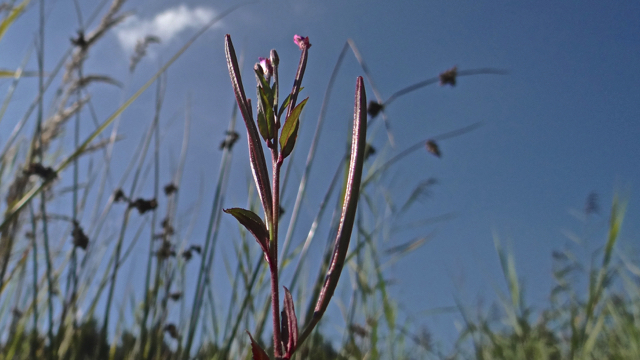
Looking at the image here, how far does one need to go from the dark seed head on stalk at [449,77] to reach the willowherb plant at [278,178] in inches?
34.2

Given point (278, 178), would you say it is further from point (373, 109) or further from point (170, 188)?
point (170, 188)

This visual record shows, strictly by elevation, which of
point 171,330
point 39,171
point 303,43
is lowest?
point 171,330

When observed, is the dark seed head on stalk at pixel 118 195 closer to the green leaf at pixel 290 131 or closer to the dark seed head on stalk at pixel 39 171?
the dark seed head on stalk at pixel 39 171

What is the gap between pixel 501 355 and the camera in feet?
5.38

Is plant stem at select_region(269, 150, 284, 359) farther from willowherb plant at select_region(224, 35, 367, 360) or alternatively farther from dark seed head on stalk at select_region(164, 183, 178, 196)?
dark seed head on stalk at select_region(164, 183, 178, 196)

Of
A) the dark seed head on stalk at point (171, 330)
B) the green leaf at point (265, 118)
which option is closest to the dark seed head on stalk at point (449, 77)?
the green leaf at point (265, 118)

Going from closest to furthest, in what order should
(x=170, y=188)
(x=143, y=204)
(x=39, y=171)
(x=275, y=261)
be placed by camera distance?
(x=275, y=261) < (x=39, y=171) < (x=143, y=204) < (x=170, y=188)

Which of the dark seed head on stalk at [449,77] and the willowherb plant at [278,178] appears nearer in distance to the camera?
the willowherb plant at [278,178]

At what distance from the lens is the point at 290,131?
0.32 meters

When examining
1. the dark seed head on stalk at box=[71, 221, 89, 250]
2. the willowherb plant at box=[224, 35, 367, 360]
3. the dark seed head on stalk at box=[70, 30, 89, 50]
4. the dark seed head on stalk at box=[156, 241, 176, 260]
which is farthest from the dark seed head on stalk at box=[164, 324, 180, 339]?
the willowherb plant at box=[224, 35, 367, 360]

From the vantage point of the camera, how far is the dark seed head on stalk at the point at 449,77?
3.74 feet

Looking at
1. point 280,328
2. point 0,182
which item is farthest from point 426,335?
point 280,328

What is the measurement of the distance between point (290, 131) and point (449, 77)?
93 centimetres

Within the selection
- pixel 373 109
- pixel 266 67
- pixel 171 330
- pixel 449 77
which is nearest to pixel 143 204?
pixel 171 330
